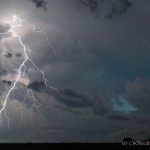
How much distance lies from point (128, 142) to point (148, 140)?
→ 37.1 ft

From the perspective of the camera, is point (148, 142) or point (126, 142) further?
point (126, 142)

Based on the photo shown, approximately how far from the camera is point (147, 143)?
146875 mm

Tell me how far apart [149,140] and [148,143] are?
72.5 inches

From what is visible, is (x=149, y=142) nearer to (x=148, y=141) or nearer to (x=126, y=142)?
(x=148, y=141)

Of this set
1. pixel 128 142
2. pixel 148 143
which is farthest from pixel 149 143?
pixel 128 142

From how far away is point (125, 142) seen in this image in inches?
6220

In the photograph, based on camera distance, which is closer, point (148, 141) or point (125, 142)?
point (148, 141)

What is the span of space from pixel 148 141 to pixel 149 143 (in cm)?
136

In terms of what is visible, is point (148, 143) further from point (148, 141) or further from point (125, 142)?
point (125, 142)

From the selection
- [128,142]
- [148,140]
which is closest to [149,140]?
[148,140]

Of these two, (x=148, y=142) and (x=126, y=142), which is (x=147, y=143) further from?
(x=126, y=142)

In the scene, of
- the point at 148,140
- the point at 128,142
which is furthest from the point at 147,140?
the point at 128,142

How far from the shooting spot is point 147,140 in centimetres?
14825

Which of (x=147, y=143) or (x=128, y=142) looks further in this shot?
(x=128, y=142)
